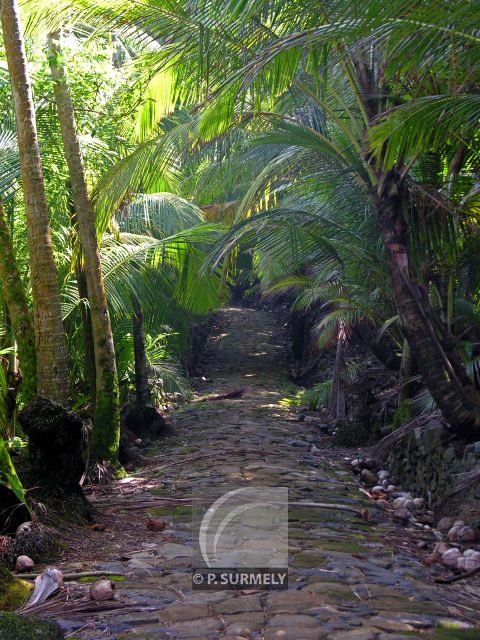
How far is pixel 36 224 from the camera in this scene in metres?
5.98

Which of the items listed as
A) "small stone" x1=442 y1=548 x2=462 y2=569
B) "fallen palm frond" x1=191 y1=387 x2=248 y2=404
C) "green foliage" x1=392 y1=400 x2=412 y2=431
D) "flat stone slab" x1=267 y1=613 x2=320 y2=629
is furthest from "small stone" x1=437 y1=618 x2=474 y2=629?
"fallen palm frond" x1=191 y1=387 x2=248 y2=404

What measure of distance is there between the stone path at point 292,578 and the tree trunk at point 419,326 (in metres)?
1.17

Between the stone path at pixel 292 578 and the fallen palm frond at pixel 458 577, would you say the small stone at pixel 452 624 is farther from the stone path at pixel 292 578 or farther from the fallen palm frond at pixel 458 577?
the fallen palm frond at pixel 458 577

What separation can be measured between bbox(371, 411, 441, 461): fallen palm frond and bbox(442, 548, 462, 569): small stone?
102 inches

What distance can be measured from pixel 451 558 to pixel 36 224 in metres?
3.84

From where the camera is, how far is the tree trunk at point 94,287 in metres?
7.08

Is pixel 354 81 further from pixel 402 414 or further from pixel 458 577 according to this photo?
pixel 458 577

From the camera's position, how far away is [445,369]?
693cm

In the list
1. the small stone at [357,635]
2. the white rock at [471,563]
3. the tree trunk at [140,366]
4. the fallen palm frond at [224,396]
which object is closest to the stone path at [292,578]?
the small stone at [357,635]

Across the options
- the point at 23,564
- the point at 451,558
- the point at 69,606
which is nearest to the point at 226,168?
the point at 451,558

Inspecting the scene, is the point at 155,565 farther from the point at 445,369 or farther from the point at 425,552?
the point at 445,369

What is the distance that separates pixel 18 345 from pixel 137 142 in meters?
3.26

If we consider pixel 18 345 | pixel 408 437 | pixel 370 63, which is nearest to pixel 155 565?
pixel 18 345

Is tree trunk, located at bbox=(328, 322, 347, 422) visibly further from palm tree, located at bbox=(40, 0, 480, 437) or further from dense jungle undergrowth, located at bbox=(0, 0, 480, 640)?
palm tree, located at bbox=(40, 0, 480, 437)
